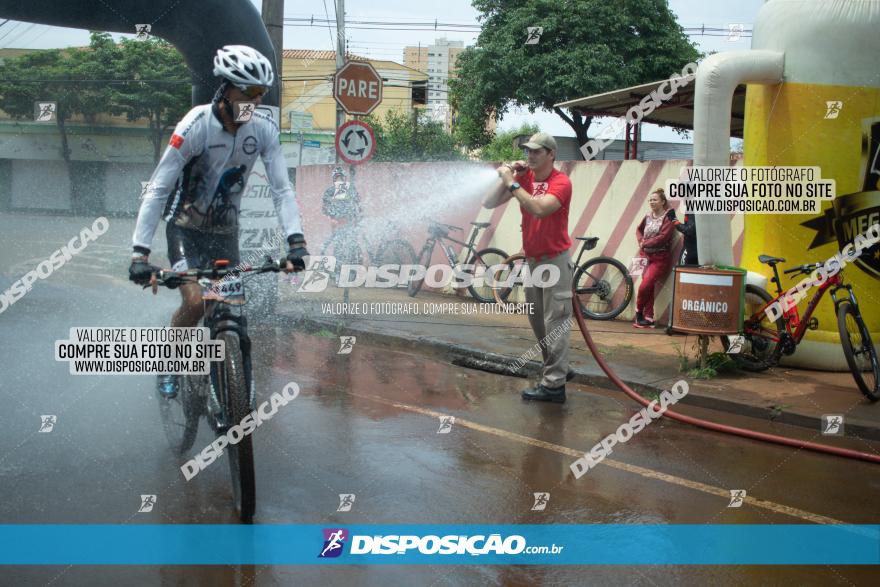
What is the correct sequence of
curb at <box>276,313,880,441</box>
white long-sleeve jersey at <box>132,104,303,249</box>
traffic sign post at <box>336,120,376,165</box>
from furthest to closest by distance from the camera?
traffic sign post at <box>336,120,376,165</box>, curb at <box>276,313,880,441</box>, white long-sleeve jersey at <box>132,104,303,249</box>

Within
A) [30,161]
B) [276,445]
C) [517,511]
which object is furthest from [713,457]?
[30,161]

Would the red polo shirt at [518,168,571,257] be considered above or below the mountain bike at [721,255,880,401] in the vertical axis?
above

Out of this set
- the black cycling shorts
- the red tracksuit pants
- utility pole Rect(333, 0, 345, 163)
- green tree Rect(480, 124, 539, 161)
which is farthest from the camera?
green tree Rect(480, 124, 539, 161)

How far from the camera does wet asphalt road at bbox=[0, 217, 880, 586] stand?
373cm

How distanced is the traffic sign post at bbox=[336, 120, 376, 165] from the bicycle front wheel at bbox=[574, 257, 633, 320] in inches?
142

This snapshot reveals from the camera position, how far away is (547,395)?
7094 mm

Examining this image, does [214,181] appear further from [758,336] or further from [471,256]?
[471,256]

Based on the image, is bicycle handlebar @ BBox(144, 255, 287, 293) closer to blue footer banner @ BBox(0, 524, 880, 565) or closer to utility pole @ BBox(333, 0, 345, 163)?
blue footer banner @ BBox(0, 524, 880, 565)

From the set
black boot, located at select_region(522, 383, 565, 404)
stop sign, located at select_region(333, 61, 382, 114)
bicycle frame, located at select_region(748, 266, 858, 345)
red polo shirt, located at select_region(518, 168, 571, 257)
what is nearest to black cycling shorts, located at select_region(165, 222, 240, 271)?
red polo shirt, located at select_region(518, 168, 571, 257)

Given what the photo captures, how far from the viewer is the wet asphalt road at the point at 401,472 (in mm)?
3727

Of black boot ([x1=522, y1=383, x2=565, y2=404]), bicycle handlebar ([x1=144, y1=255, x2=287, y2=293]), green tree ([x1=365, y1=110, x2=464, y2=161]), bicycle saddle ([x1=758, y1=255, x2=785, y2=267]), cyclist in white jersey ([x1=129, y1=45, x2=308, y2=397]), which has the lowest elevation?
black boot ([x1=522, y1=383, x2=565, y2=404])

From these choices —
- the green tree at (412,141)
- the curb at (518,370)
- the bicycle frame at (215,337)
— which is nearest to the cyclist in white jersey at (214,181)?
the bicycle frame at (215,337)

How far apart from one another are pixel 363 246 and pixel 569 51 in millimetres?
19827

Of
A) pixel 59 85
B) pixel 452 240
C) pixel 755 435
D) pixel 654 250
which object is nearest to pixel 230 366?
pixel 755 435
